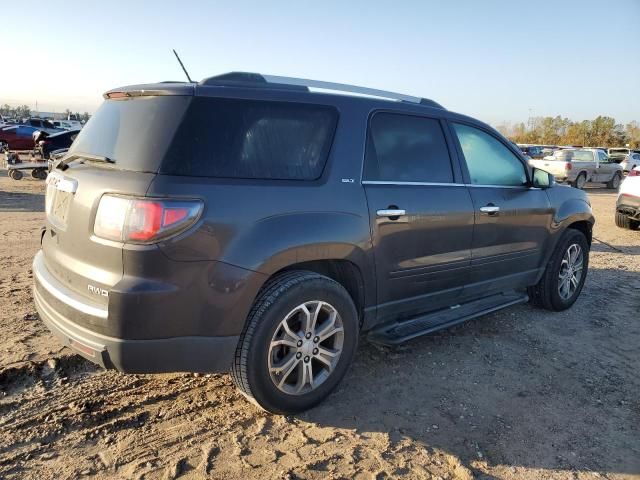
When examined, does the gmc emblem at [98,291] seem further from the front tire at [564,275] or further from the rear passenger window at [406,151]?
the front tire at [564,275]

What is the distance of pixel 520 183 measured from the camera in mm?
4691

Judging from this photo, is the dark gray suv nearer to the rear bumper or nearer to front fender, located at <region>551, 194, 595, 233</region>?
the rear bumper

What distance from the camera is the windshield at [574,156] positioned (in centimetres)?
2041

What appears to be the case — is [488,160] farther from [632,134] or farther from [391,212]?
[632,134]

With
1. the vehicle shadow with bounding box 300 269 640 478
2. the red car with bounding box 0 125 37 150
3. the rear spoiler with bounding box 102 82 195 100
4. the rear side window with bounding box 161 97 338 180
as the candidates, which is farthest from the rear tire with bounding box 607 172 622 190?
the red car with bounding box 0 125 37 150

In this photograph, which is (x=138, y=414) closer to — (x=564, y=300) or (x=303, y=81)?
(x=303, y=81)

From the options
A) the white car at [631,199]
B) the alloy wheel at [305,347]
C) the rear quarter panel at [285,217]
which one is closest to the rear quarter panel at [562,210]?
the rear quarter panel at [285,217]

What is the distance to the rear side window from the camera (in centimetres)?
272

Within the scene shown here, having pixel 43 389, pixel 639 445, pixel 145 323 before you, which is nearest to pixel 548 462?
pixel 639 445

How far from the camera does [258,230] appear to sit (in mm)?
2789

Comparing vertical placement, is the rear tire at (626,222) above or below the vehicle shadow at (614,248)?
above

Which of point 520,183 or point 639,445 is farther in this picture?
point 520,183

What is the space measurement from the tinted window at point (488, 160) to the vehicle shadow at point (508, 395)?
1.37 metres

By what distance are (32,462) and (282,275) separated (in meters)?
1.59
